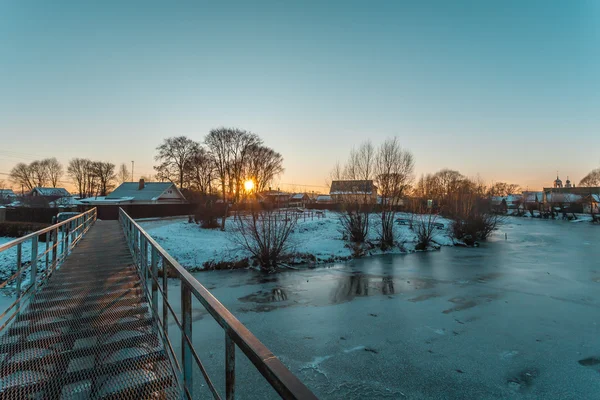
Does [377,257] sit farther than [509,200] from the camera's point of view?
No

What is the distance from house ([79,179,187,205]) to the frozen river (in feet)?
108

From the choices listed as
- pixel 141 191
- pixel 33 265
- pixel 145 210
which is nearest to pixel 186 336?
pixel 33 265

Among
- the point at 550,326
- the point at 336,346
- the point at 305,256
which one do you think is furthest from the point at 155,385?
the point at 305,256

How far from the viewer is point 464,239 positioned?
→ 25.4 metres

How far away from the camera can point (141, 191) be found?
147ft

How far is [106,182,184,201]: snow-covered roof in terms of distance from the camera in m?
43.2

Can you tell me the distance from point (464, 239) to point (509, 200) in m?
86.9

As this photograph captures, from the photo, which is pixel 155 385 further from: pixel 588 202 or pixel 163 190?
pixel 588 202

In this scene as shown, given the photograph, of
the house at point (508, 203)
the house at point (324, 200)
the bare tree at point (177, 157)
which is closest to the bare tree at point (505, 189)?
the house at point (508, 203)

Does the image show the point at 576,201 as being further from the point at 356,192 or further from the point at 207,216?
the point at 207,216

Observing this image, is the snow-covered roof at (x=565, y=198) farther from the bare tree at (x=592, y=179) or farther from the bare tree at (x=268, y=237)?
the bare tree at (x=268, y=237)

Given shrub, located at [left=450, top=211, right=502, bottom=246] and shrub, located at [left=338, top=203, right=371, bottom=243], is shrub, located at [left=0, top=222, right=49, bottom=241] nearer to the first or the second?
shrub, located at [left=338, top=203, right=371, bottom=243]

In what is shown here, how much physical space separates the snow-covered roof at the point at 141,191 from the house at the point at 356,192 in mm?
28108

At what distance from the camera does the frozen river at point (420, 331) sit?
17.5ft
